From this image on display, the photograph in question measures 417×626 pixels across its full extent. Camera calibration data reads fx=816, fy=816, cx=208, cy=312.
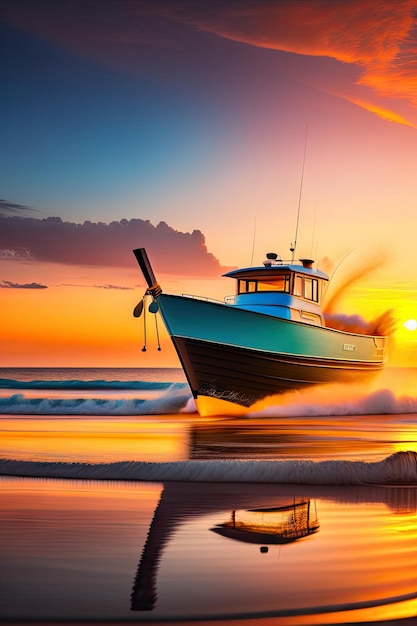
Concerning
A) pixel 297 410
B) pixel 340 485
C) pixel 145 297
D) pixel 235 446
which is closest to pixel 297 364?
pixel 297 410

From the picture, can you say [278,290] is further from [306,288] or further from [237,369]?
[237,369]

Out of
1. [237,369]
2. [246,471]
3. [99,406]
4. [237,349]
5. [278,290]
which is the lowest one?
[246,471]

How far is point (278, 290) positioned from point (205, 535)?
22897mm

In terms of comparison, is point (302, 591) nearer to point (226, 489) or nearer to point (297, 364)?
point (226, 489)

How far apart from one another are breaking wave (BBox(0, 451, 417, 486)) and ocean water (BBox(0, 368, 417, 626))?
0.06 ft

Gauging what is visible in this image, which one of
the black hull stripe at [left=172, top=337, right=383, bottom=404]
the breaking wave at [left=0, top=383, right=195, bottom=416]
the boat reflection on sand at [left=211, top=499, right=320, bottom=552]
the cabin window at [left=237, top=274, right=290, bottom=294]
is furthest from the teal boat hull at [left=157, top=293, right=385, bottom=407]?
the boat reflection on sand at [left=211, top=499, right=320, bottom=552]

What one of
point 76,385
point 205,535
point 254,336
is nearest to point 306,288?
point 254,336

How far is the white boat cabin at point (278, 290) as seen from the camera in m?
28.3

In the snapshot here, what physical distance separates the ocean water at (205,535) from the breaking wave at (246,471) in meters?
0.02

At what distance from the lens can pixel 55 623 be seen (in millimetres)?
4195

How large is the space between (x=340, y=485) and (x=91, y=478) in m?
2.89

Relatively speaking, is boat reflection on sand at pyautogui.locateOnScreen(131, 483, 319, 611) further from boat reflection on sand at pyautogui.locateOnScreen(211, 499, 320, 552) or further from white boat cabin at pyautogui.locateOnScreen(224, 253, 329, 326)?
white boat cabin at pyautogui.locateOnScreen(224, 253, 329, 326)

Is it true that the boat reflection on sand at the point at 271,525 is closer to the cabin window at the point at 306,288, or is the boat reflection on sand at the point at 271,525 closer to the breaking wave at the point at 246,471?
the breaking wave at the point at 246,471

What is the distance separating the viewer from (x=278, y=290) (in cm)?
2898
